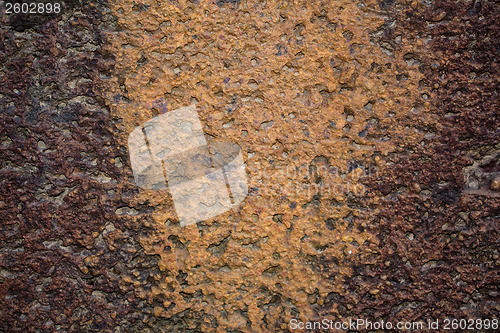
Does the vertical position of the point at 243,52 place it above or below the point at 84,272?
above

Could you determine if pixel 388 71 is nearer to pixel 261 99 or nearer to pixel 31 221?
pixel 261 99

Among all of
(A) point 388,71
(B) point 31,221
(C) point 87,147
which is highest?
(A) point 388,71

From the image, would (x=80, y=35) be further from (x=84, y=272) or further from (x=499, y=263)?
(x=499, y=263)

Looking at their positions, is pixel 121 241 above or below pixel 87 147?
below

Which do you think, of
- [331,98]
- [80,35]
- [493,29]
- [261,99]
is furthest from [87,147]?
[493,29]

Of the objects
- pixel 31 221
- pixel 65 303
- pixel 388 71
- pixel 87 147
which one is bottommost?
pixel 65 303

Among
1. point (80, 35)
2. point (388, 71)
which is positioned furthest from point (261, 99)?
Result: point (80, 35)
